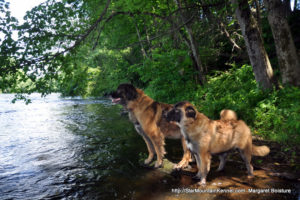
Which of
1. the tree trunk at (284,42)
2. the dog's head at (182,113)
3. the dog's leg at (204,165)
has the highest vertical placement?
the tree trunk at (284,42)

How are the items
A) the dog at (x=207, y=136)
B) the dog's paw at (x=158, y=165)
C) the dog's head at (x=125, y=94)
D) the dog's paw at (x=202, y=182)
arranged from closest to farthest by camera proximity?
the dog's paw at (x=202, y=182)
the dog at (x=207, y=136)
the dog's paw at (x=158, y=165)
the dog's head at (x=125, y=94)

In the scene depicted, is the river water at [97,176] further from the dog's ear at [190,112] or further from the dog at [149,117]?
the dog's ear at [190,112]

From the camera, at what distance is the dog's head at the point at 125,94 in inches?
226

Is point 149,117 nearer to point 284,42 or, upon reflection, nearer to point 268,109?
point 268,109

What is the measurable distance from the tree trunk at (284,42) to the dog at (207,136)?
4871 millimetres

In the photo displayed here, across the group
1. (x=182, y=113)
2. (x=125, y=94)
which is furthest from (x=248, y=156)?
(x=125, y=94)

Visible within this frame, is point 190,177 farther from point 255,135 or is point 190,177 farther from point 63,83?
point 63,83

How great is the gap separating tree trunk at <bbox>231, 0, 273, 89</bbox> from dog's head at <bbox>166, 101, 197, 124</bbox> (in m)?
5.09

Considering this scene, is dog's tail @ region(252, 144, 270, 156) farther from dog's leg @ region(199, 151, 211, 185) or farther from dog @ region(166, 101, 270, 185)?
dog's leg @ region(199, 151, 211, 185)

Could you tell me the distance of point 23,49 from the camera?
7805 mm

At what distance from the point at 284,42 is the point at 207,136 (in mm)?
5983

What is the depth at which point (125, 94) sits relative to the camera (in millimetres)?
5770

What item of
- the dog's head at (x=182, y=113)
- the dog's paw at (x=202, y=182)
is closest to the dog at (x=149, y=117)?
the dog's head at (x=182, y=113)

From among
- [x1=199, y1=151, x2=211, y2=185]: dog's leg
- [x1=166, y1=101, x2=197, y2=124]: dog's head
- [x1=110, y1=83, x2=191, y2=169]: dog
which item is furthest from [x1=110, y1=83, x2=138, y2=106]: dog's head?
[x1=199, y1=151, x2=211, y2=185]: dog's leg
